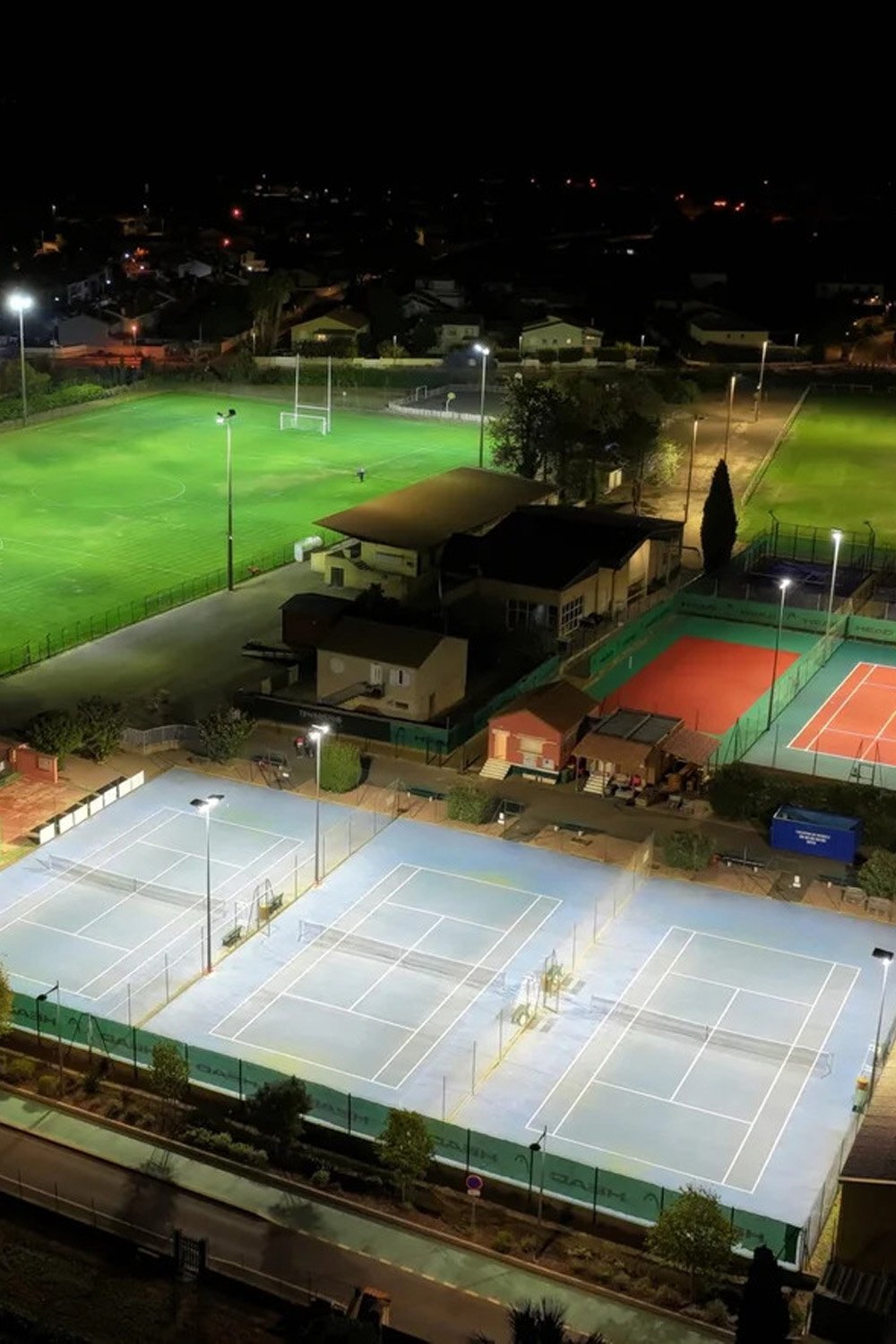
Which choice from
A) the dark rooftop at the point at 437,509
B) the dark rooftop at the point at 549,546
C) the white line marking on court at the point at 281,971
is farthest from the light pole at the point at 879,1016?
the dark rooftop at the point at 437,509

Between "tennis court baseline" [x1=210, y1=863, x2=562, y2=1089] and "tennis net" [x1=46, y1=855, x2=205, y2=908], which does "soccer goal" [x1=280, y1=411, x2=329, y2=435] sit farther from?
"tennis court baseline" [x1=210, y1=863, x2=562, y2=1089]

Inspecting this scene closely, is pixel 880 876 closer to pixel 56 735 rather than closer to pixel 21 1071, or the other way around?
pixel 21 1071

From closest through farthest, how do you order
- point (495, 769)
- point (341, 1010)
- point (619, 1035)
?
1. point (619, 1035)
2. point (341, 1010)
3. point (495, 769)

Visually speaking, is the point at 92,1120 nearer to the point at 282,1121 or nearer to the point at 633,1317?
the point at 282,1121

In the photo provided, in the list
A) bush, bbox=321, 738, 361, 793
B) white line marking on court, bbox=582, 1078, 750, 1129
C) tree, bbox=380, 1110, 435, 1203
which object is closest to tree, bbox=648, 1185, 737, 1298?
tree, bbox=380, 1110, 435, 1203

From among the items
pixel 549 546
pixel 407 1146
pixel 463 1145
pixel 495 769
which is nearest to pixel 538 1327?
pixel 407 1146
